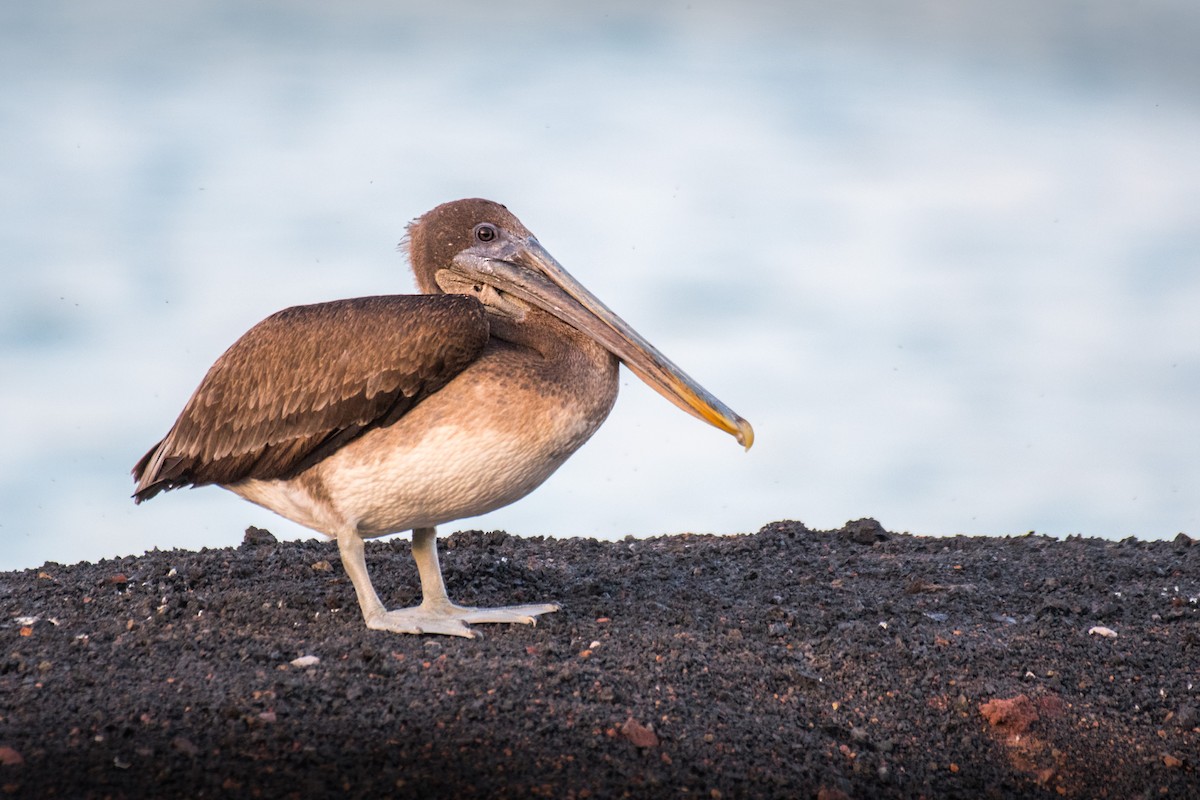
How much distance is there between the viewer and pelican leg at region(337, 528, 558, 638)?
7.34m

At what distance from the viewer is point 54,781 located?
523 centimetres

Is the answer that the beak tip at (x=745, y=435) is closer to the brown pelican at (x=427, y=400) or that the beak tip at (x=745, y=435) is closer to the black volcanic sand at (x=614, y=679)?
the brown pelican at (x=427, y=400)

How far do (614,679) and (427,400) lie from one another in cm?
→ 173

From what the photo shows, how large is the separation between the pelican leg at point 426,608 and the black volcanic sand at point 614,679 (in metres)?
0.16

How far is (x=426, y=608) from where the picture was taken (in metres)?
7.73

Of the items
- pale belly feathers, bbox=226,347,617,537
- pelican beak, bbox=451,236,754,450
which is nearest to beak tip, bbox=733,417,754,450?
pelican beak, bbox=451,236,754,450

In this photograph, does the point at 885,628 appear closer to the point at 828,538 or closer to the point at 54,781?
the point at 828,538

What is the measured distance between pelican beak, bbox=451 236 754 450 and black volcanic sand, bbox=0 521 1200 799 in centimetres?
128

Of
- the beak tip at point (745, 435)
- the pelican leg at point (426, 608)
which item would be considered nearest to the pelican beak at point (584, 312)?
the beak tip at point (745, 435)

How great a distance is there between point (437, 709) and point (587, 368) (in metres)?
2.14

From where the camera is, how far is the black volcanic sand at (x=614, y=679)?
18.3 ft

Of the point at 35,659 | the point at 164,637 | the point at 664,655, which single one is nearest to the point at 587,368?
the point at 664,655

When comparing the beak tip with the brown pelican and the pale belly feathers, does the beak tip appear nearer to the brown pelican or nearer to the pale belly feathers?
the brown pelican

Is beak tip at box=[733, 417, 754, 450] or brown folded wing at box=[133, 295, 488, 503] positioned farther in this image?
beak tip at box=[733, 417, 754, 450]
